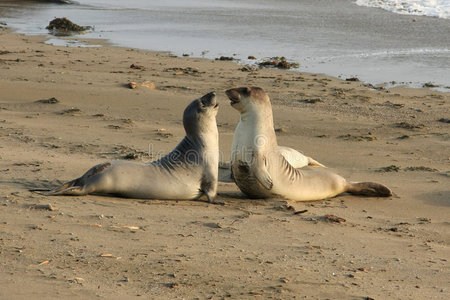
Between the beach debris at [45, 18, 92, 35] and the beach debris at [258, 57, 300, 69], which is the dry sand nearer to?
the beach debris at [258, 57, 300, 69]

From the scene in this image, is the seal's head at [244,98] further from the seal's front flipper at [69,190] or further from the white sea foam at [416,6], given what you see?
the white sea foam at [416,6]

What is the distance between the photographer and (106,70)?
13.2 meters

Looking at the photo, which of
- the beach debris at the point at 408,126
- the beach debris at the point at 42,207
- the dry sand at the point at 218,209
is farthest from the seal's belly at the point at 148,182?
the beach debris at the point at 408,126

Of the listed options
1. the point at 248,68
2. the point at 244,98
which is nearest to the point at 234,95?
the point at 244,98

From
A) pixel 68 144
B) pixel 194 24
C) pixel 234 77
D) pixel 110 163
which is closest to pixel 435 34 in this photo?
pixel 194 24

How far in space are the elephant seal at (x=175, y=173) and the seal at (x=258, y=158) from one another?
250 mm

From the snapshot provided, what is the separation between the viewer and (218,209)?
6117mm

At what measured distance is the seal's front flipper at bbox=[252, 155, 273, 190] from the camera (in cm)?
649

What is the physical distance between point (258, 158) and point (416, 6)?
71.5 ft

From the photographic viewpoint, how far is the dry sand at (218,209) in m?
4.21

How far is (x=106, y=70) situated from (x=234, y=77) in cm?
254

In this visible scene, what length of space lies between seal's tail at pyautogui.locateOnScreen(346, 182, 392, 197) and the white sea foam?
59.7ft

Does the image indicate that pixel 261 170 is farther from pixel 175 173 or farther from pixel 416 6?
pixel 416 6

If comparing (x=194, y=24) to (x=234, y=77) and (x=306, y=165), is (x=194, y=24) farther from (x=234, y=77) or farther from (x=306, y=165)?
(x=306, y=165)
